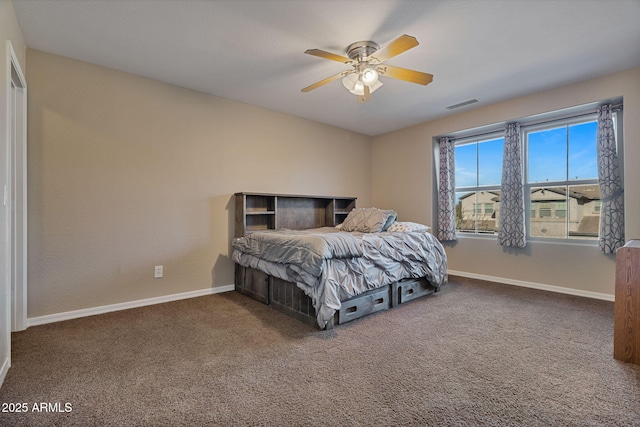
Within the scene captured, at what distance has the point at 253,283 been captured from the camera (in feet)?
10.6

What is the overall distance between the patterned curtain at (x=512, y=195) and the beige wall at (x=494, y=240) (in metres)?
0.19

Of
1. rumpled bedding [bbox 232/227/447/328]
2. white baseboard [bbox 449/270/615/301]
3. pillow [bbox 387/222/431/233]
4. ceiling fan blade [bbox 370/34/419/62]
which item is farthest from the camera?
pillow [bbox 387/222/431/233]

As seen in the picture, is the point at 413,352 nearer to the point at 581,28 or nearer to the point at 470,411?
the point at 470,411

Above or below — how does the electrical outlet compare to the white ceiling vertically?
below

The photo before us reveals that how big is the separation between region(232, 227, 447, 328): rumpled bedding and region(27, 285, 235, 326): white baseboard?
0.48 meters

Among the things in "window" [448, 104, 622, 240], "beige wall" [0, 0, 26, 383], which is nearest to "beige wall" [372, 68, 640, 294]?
"window" [448, 104, 622, 240]

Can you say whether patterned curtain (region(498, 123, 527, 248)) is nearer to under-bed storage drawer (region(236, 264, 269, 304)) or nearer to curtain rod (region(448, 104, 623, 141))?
curtain rod (region(448, 104, 623, 141))

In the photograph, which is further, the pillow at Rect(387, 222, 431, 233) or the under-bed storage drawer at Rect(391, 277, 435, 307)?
the pillow at Rect(387, 222, 431, 233)

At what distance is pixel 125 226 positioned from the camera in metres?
2.89

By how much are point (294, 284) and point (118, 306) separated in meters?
1.79

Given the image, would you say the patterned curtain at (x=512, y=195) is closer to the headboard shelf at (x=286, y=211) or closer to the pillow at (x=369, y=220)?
the pillow at (x=369, y=220)

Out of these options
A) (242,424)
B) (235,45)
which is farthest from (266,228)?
(242,424)

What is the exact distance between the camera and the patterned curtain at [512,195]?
370 cm

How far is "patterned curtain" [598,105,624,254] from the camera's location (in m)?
3.04
